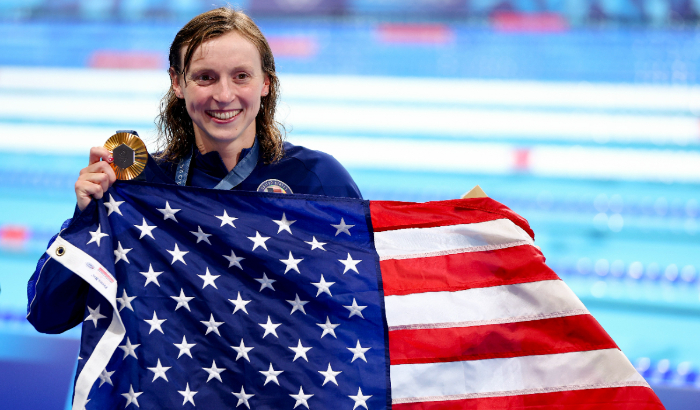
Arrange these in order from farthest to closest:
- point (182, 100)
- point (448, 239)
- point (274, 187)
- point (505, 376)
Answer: point (182, 100), point (274, 187), point (448, 239), point (505, 376)

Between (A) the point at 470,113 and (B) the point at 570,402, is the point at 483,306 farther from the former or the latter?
(A) the point at 470,113

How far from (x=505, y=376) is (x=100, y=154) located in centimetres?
110

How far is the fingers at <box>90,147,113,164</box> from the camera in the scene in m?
1.45

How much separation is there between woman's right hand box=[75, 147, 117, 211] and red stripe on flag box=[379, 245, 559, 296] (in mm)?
693

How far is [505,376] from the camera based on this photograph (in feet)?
4.89

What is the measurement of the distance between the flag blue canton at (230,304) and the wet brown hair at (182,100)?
267 millimetres

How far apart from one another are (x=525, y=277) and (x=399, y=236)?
1.08 feet

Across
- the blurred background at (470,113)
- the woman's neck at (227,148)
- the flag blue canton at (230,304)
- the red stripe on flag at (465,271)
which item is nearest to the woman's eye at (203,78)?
the woman's neck at (227,148)

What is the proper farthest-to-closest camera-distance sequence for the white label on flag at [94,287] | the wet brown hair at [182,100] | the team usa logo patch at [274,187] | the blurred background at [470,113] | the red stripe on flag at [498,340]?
the blurred background at [470,113] → the team usa logo patch at [274,187] → the wet brown hair at [182,100] → the red stripe on flag at [498,340] → the white label on flag at [94,287]

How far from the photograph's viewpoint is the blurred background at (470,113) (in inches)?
168

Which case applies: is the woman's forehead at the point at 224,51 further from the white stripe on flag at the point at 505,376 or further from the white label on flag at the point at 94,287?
the white stripe on flag at the point at 505,376

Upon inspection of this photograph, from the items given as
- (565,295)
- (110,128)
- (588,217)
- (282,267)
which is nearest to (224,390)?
(282,267)

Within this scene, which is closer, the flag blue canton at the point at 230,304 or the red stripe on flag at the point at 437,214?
the flag blue canton at the point at 230,304

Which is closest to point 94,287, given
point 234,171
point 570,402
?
point 234,171
